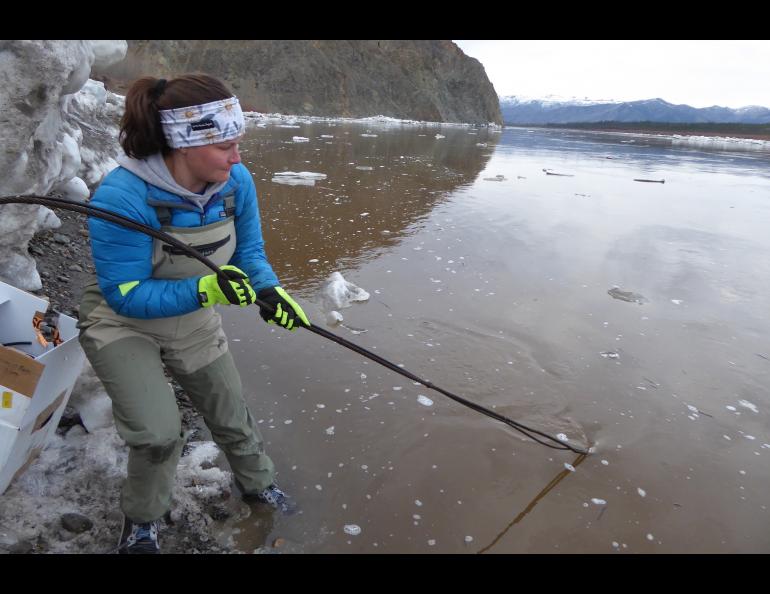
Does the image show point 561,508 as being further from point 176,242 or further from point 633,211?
point 633,211

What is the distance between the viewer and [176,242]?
166 cm

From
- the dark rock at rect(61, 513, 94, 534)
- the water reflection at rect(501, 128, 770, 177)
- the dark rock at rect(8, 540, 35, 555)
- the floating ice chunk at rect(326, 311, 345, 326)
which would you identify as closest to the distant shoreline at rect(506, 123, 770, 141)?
the water reflection at rect(501, 128, 770, 177)

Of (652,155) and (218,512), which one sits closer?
(218,512)

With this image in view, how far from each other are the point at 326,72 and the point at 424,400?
57510 mm

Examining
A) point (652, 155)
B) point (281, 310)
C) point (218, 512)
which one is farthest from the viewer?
point (652, 155)

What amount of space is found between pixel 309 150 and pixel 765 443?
46.4ft

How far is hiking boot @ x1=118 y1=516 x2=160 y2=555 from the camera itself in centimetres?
182

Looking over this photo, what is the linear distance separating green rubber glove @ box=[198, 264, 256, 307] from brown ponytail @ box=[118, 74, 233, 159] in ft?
1.63

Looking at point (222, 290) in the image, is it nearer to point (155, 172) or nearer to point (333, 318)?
point (155, 172)

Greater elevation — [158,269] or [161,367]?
[158,269]

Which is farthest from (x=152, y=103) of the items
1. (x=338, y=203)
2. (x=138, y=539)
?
(x=338, y=203)

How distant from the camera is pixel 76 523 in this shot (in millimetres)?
Result: 1904

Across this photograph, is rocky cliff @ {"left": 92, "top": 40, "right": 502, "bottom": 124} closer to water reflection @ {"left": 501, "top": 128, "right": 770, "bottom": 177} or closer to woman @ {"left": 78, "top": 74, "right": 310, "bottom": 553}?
water reflection @ {"left": 501, "top": 128, "right": 770, "bottom": 177}

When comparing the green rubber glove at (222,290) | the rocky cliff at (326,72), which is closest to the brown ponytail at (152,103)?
the green rubber glove at (222,290)
